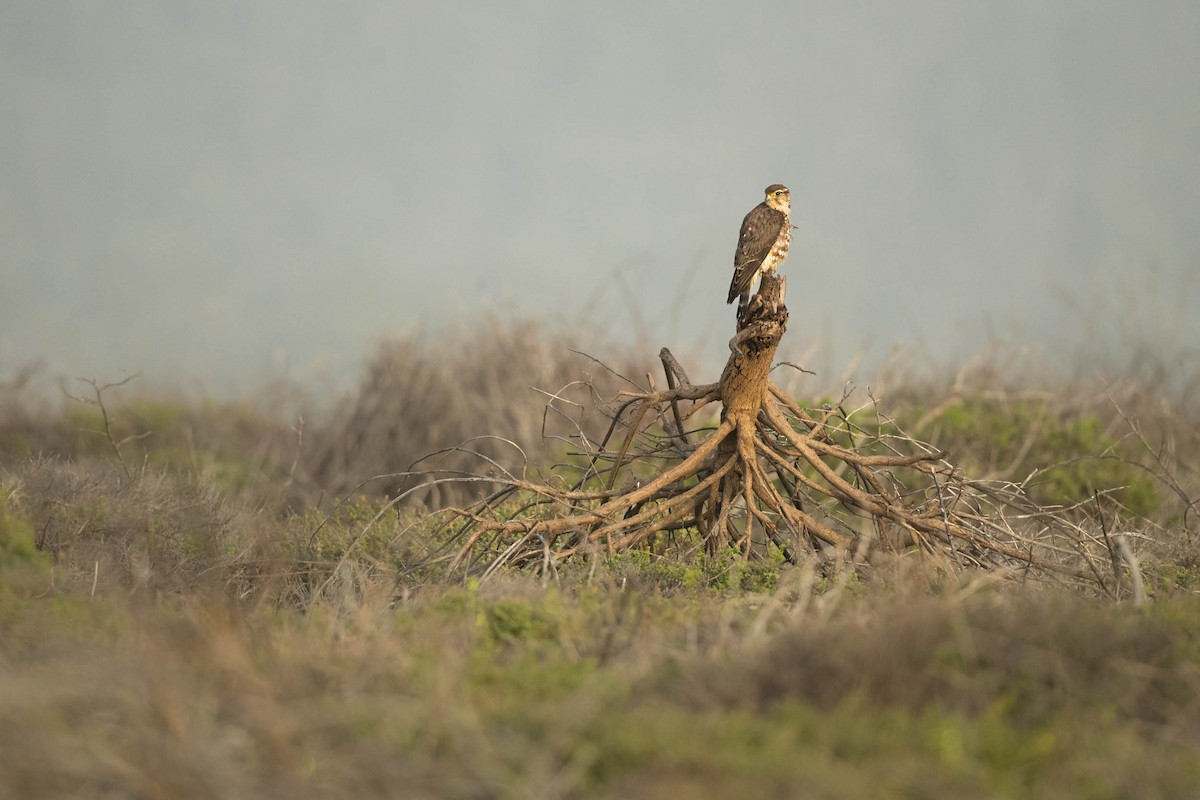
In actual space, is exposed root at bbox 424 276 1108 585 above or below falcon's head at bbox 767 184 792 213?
below

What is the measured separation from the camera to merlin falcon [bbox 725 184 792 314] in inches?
222

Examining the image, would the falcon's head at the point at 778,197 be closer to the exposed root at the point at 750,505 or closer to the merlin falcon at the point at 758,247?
the merlin falcon at the point at 758,247

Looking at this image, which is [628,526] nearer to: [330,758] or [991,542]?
[991,542]

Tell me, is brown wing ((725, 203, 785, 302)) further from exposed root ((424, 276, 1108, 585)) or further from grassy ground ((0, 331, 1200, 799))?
grassy ground ((0, 331, 1200, 799))

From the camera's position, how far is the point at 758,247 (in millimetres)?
5699

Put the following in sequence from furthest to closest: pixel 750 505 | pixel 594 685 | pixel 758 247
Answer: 1. pixel 758 247
2. pixel 750 505
3. pixel 594 685

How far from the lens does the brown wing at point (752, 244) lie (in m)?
5.64

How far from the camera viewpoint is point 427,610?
4148 mm

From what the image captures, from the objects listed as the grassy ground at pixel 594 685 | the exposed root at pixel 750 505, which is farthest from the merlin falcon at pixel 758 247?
the grassy ground at pixel 594 685

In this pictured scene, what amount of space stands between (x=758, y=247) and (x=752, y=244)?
0.03 meters

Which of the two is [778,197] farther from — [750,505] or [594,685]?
[594,685]

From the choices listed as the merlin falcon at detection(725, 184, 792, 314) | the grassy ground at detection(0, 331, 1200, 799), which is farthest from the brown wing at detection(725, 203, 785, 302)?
the grassy ground at detection(0, 331, 1200, 799)

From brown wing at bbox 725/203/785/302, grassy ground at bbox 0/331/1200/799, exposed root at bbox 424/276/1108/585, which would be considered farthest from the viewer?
brown wing at bbox 725/203/785/302

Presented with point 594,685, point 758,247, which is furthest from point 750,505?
point 594,685
